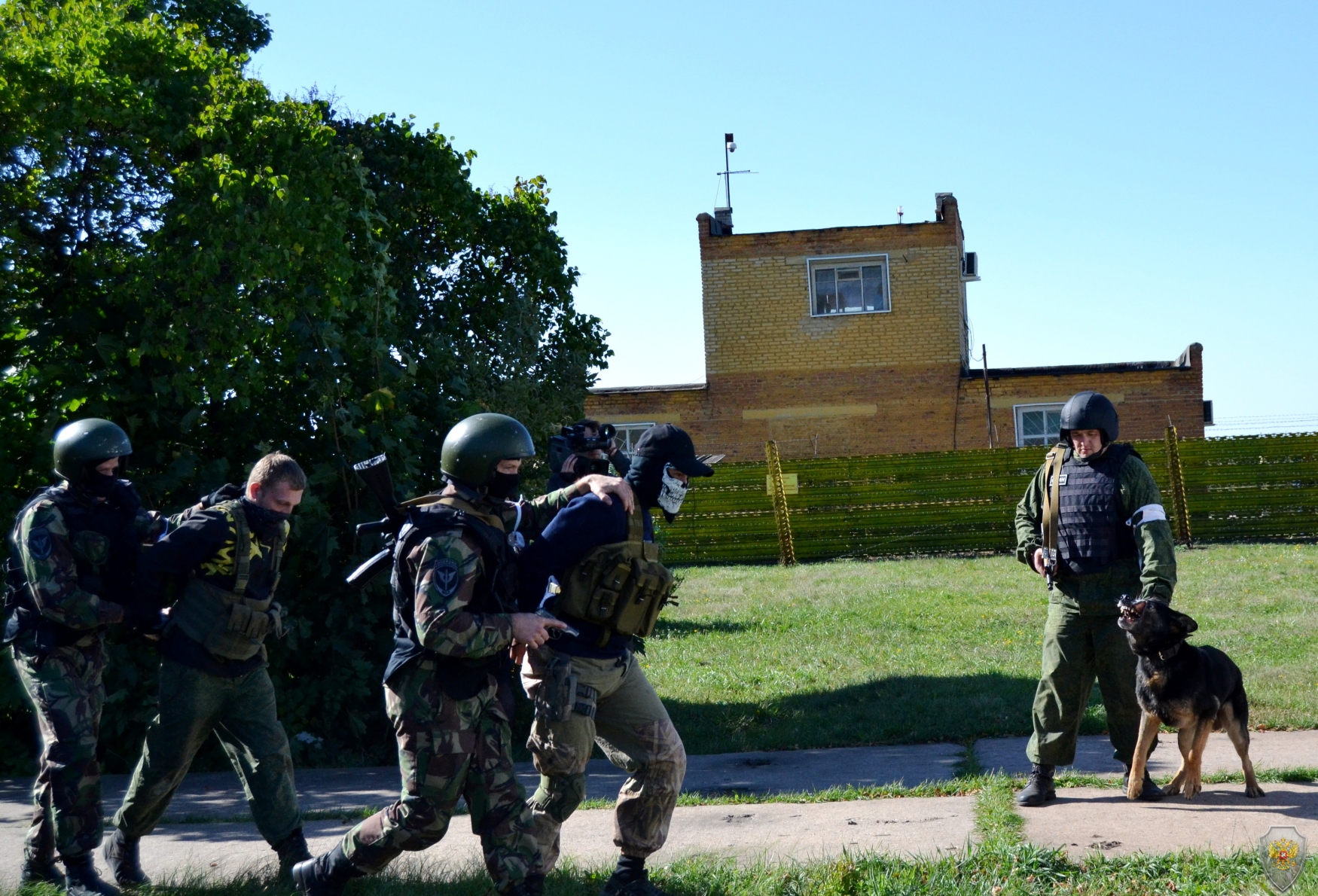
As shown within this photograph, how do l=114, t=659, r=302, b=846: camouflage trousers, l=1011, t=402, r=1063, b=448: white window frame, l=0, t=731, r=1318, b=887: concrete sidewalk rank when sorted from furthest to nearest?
l=1011, t=402, r=1063, b=448: white window frame
l=0, t=731, r=1318, b=887: concrete sidewalk
l=114, t=659, r=302, b=846: camouflage trousers

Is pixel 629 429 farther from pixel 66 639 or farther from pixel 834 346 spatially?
pixel 66 639

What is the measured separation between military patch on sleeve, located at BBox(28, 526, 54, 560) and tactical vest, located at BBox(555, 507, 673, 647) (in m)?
2.24

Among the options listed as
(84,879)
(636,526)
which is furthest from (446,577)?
(84,879)

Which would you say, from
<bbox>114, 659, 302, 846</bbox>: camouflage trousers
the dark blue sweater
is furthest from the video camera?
<bbox>114, 659, 302, 846</bbox>: camouflage trousers

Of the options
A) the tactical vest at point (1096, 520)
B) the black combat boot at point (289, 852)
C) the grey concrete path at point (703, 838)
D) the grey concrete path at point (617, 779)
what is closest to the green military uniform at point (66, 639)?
the grey concrete path at point (703, 838)

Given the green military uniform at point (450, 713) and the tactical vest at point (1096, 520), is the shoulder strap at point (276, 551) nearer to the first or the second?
the green military uniform at point (450, 713)

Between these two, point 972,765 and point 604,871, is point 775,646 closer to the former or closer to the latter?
point 972,765

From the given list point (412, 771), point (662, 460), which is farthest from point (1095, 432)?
point (412, 771)

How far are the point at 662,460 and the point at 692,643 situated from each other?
7.99m

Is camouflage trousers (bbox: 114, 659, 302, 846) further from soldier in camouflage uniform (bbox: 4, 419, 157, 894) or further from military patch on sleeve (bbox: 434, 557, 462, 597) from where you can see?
military patch on sleeve (bbox: 434, 557, 462, 597)

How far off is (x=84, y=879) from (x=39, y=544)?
4.52 ft

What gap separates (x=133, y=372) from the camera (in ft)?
25.8

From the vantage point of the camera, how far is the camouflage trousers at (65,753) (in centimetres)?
503

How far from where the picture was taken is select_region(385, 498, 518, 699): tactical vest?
429cm
